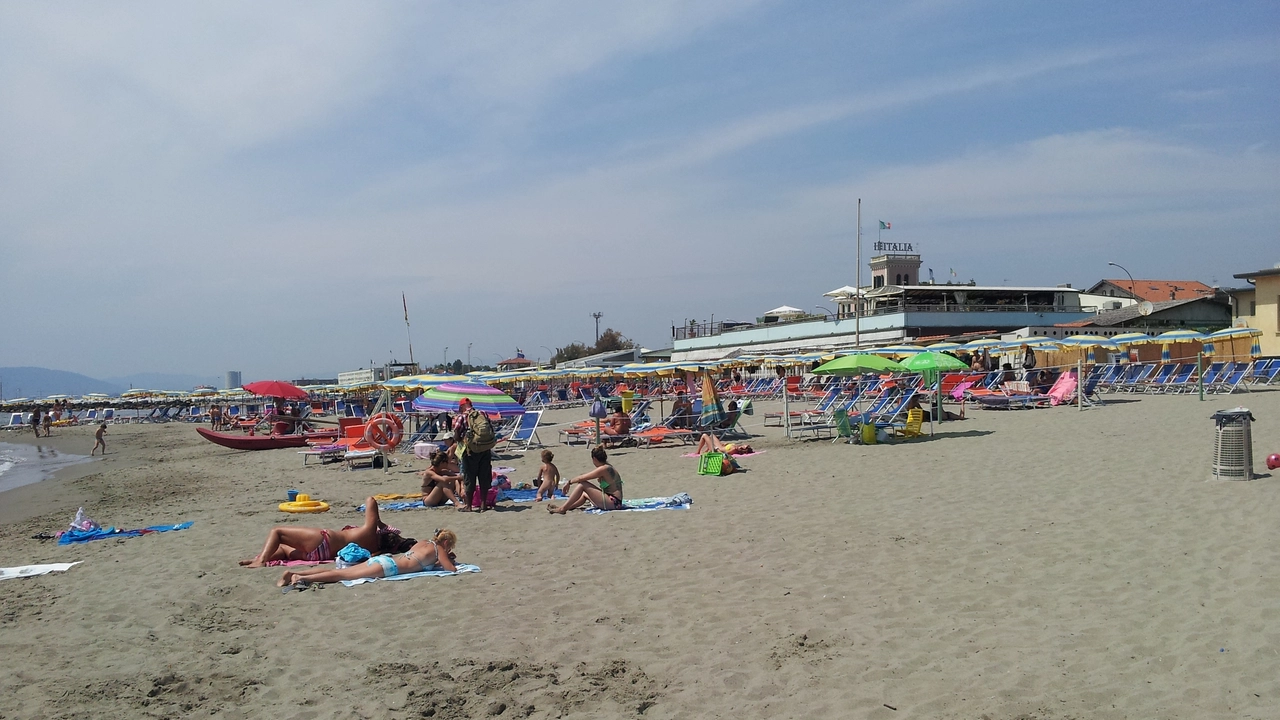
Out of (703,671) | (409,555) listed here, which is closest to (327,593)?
(409,555)

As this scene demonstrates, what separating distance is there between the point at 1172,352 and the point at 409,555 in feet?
93.6

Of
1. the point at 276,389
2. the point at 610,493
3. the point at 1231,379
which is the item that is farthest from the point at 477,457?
the point at 1231,379

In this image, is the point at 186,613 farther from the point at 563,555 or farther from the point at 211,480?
the point at 211,480

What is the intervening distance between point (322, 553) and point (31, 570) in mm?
2276

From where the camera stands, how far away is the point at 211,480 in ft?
48.1

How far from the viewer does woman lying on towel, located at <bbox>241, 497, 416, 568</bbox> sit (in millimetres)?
6324

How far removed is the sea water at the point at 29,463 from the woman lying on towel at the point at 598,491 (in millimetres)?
15402

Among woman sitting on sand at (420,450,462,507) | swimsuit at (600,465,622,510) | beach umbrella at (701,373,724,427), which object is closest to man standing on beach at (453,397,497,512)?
woman sitting on sand at (420,450,462,507)

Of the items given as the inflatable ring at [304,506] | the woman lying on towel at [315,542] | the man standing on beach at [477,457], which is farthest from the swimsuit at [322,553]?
the inflatable ring at [304,506]

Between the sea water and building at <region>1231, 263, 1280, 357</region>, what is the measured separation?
35.2m

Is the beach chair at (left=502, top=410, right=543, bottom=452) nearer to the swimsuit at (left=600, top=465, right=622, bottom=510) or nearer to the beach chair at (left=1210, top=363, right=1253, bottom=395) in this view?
the swimsuit at (left=600, top=465, right=622, bottom=510)

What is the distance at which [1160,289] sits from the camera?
5253 cm

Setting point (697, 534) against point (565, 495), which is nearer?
point (697, 534)

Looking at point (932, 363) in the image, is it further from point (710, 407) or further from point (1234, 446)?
point (1234, 446)
